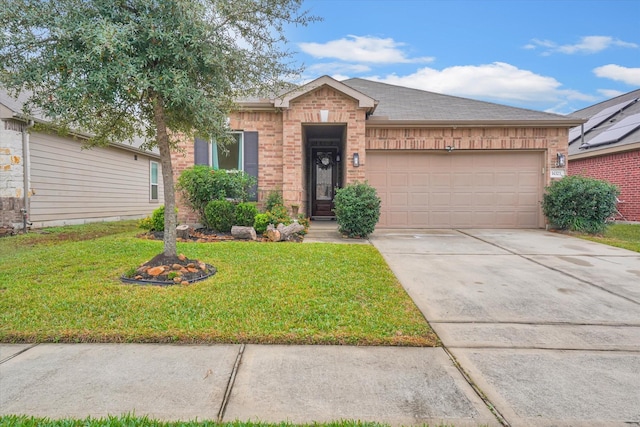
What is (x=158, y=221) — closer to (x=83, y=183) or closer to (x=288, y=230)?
(x=288, y=230)

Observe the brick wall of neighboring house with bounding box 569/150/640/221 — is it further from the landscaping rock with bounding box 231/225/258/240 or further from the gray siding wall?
the gray siding wall

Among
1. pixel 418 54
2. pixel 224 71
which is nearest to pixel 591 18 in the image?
pixel 418 54

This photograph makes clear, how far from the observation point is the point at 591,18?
43.5ft

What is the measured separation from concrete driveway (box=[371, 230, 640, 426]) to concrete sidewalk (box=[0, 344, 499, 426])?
336 millimetres

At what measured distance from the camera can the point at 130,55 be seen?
394 centimetres

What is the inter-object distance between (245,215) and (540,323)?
637cm

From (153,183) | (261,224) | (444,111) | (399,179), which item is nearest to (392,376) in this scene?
(261,224)

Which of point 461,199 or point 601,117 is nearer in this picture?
point 461,199

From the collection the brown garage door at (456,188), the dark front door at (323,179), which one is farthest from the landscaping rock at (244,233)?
the dark front door at (323,179)

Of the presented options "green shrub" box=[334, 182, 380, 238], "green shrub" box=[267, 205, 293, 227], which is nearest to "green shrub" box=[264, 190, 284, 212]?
"green shrub" box=[267, 205, 293, 227]

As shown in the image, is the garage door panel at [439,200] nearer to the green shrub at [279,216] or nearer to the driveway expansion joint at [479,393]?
the green shrub at [279,216]

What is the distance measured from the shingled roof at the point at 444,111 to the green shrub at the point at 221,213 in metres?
4.65

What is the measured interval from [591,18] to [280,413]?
58.3 feet

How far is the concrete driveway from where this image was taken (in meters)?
2.10
